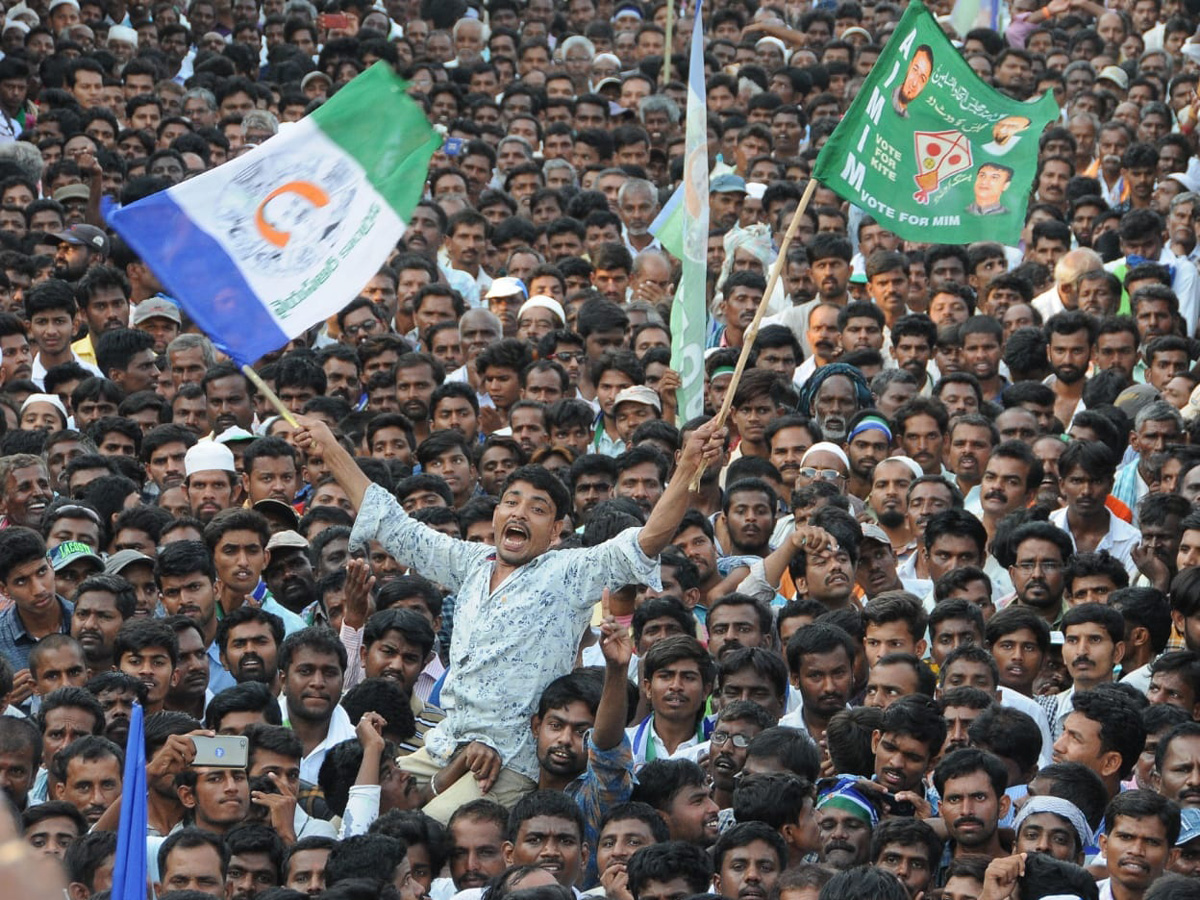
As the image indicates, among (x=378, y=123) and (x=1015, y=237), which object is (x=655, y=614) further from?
(x=1015, y=237)

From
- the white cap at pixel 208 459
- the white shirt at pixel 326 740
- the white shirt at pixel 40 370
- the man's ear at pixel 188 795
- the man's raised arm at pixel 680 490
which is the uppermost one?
the man's raised arm at pixel 680 490

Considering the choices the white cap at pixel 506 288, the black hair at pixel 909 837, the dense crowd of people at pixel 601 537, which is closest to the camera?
the black hair at pixel 909 837

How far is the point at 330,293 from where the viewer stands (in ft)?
24.8

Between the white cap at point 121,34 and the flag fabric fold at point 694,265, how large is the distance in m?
7.32

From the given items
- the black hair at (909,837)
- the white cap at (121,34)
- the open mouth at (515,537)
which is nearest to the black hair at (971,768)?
the black hair at (909,837)

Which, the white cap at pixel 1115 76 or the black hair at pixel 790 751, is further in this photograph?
the white cap at pixel 1115 76

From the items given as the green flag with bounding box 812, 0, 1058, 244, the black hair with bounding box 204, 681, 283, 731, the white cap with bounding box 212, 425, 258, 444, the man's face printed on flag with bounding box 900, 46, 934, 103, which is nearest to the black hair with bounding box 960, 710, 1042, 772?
the black hair with bounding box 204, 681, 283, 731

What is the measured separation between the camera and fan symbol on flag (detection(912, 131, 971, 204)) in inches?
350

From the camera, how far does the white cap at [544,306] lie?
1198cm

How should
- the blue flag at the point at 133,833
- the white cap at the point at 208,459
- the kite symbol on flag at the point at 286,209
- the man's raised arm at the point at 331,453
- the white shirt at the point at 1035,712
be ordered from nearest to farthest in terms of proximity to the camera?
the blue flag at the point at 133,833 < the man's raised arm at the point at 331,453 < the white shirt at the point at 1035,712 < the kite symbol on flag at the point at 286,209 < the white cap at the point at 208,459

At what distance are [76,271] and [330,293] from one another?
5.20m

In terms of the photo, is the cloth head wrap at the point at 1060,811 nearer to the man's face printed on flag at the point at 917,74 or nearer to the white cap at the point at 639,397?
the man's face printed on flag at the point at 917,74

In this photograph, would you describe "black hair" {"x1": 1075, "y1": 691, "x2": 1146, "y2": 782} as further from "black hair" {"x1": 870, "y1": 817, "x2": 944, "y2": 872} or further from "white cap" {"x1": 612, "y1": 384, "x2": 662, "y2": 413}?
"white cap" {"x1": 612, "y1": 384, "x2": 662, "y2": 413}

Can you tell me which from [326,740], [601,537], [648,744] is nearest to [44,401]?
[601,537]
